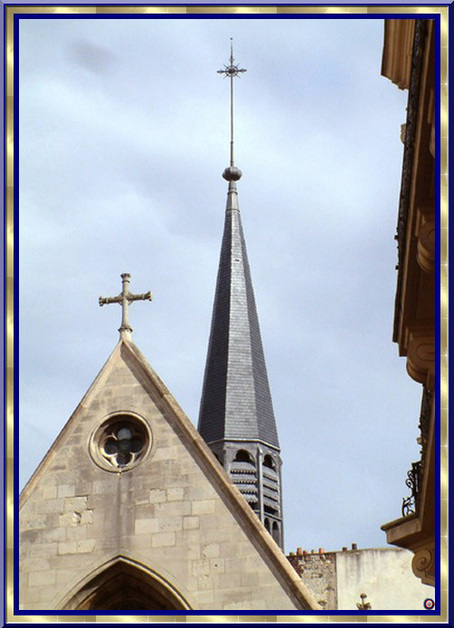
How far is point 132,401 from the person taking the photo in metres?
18.6

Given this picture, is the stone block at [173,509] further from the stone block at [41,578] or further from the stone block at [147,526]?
the stone block at [41,578]

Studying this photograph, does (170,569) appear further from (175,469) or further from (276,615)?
(276,615)

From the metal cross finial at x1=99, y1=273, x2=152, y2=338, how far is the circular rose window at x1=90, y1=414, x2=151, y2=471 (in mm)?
1291

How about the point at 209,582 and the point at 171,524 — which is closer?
the point at 209,582

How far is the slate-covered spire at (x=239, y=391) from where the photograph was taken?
25.2 m

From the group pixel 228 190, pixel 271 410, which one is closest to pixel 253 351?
pixel 271 410

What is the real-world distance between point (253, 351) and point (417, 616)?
16.4 meters

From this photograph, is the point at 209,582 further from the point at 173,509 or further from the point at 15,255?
the point at 15,255

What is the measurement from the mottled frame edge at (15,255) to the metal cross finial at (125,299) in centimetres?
554

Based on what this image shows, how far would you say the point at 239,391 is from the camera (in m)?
27.8

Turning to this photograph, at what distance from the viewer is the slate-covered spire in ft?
82.8

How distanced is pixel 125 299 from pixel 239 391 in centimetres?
870

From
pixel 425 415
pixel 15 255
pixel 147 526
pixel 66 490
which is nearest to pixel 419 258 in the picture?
pixel 425 415

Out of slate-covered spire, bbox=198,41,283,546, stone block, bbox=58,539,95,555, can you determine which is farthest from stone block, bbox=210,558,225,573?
slate-covered spire, bbox=198,41,283,546
